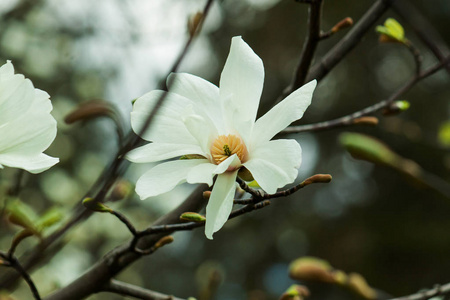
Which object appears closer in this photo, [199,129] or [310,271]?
[199,129]

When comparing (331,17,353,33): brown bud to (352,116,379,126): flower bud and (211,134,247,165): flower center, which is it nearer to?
(352,116,379,126): flower bud

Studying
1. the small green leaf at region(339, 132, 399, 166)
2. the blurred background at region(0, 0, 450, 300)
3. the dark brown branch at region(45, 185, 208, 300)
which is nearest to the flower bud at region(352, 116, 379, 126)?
the small green leaf at region(339, 132, 399, 166)

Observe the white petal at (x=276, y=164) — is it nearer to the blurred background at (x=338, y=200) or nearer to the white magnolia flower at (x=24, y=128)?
the white magnolia flower at (x=24, y=128)

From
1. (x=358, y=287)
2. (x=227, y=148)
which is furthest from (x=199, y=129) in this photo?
(x=358, y=287)

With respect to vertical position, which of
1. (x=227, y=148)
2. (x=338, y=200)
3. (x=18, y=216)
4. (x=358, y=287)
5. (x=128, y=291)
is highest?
(x=227, y=148)

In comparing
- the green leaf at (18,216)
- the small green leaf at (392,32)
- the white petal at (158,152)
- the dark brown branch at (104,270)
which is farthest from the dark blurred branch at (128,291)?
the small green leaf at (392,32)

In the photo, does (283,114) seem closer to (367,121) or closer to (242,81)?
(242,81)
